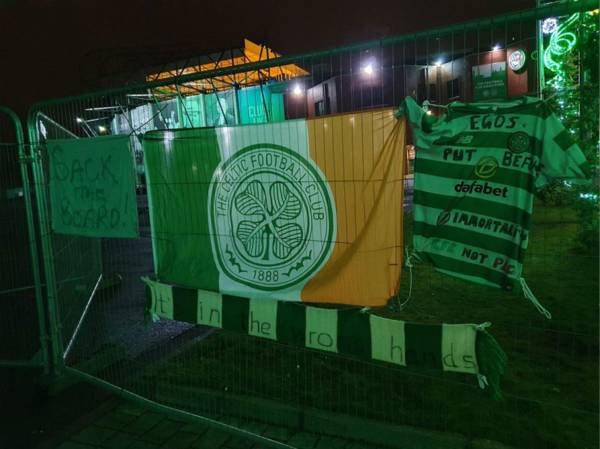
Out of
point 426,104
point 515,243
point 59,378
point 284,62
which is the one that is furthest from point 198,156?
point 59,378

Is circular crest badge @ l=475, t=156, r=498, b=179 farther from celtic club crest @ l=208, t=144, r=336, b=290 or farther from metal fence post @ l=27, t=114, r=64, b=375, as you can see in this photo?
metal fence post @ l=27, t=114, r=64, b=375

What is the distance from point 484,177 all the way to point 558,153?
39 cm

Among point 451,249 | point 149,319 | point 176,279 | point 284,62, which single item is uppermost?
point 284,62

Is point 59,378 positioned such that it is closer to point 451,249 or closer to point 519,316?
point 451,249

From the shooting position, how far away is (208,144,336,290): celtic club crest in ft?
10.5

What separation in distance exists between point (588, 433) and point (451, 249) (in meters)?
1.87

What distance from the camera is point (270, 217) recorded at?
11.1 feet

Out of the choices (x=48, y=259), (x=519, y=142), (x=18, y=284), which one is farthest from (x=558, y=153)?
(x=18, y=284)

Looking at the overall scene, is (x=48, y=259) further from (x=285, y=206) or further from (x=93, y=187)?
(x=285, y=206)

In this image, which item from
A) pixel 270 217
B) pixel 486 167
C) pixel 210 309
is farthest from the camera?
pixel 210 309

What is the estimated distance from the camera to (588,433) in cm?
337

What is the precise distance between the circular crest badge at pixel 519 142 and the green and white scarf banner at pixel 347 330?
1044 millimetres

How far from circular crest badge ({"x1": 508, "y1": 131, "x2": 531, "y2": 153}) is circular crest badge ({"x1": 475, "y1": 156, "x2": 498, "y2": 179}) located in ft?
0.38

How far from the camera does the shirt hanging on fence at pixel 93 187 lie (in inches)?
162
